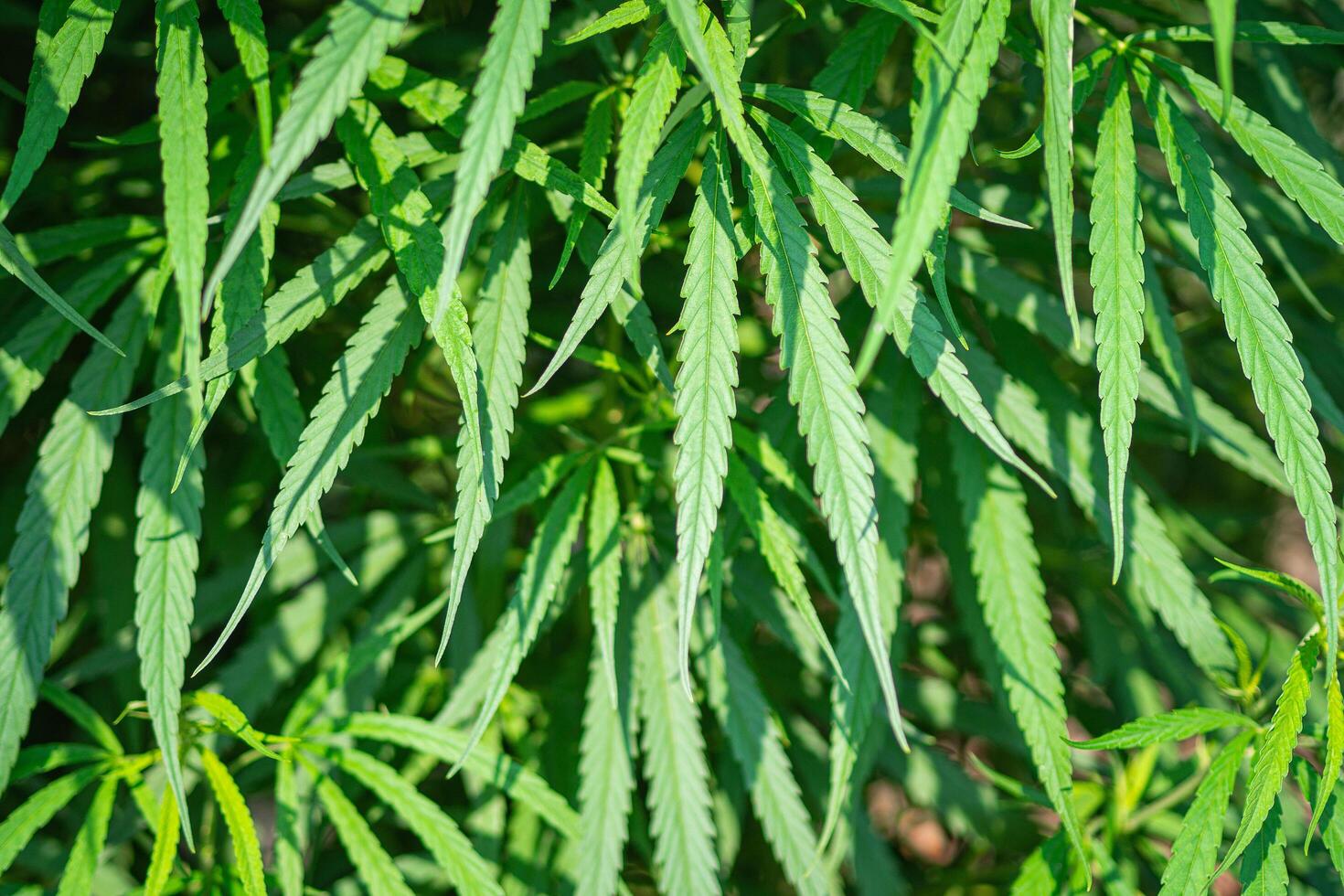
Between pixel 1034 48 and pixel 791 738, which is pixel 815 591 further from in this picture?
pixel 1034 48

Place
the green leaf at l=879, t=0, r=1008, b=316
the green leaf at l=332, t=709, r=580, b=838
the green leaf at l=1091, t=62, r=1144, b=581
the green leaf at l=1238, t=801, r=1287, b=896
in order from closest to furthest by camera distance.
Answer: the green leaf at l=879, t=0, r=1008, b=316
the green leaf at l=1091, t=62, r=1144, b=581
the green leaf at l=1238, t=801, r=1287, b=896
the green leaf at l=332, t=709, r=580, b=838

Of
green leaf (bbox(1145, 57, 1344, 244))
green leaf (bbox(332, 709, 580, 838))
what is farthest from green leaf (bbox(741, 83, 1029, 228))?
green leaf (bbox(332, 709, 580, 838))

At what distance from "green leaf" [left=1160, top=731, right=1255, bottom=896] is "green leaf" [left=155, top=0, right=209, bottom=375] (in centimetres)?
58

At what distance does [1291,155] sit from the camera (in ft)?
1.72

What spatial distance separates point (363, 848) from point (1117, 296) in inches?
21.9

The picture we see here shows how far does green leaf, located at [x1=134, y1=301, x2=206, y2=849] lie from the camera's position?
0.54m

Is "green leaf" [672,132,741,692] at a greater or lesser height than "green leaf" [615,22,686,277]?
lesser

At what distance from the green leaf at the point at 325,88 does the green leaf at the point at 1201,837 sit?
0.58m

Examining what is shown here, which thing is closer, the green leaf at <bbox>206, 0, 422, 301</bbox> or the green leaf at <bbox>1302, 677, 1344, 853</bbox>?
the green leaf at <bbox>206, 0, 422, 301</bbox>

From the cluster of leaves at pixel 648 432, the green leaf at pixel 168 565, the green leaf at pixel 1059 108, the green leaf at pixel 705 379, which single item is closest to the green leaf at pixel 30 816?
the cluster of leaves at pixel 648 432

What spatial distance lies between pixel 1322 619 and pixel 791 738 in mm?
457

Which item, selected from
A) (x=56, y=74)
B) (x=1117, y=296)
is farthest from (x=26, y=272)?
(x=1117, y=296)

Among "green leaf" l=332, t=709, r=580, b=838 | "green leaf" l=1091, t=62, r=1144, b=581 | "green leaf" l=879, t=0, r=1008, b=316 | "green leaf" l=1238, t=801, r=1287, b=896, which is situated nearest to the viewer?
"green leaf" l=879, t=0, r=1008, b=316

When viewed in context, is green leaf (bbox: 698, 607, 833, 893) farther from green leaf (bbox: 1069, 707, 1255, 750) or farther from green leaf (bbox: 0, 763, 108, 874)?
green leaf (bbox: 0, 763, 108, 874)
